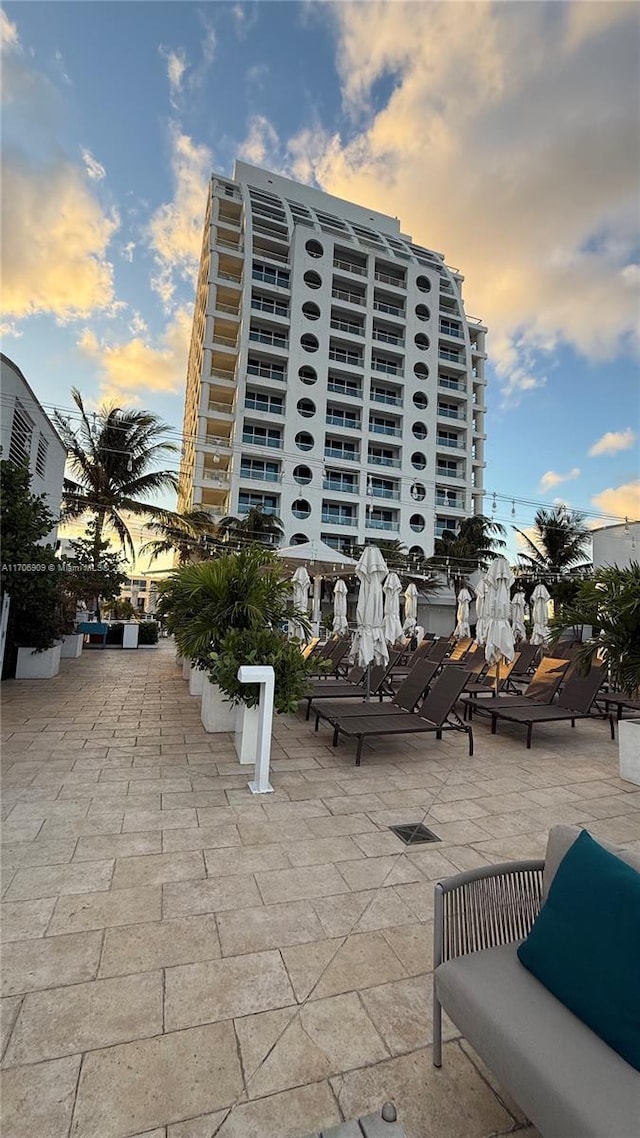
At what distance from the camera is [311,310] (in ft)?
113

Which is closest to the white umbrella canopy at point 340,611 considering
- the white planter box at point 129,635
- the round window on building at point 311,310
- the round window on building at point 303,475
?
the white planter box at point 129,635

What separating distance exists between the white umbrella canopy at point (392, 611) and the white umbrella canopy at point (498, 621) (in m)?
1.65

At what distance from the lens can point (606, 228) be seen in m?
10.7

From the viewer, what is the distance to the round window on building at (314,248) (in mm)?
35344

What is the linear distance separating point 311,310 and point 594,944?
126ft

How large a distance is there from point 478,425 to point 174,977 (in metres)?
43.3

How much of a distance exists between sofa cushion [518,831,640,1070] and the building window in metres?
10.8

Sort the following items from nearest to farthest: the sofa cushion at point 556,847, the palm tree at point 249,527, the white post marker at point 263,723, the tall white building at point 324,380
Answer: the sofa cushion at point 556,847
the white post marker at point 263,723
the palm tree at point 249,527
the tall white building at point 324,380

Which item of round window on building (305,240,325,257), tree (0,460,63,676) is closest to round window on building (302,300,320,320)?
round window on building (305,240,325,257)

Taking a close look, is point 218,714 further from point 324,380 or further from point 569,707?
point 324,380

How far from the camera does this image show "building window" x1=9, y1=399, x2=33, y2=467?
9914mm

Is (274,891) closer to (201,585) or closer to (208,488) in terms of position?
(201,585)

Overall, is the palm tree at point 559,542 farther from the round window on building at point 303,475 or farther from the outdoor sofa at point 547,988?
the outdoor sofa at point 547,988

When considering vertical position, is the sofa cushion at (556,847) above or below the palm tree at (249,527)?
below
